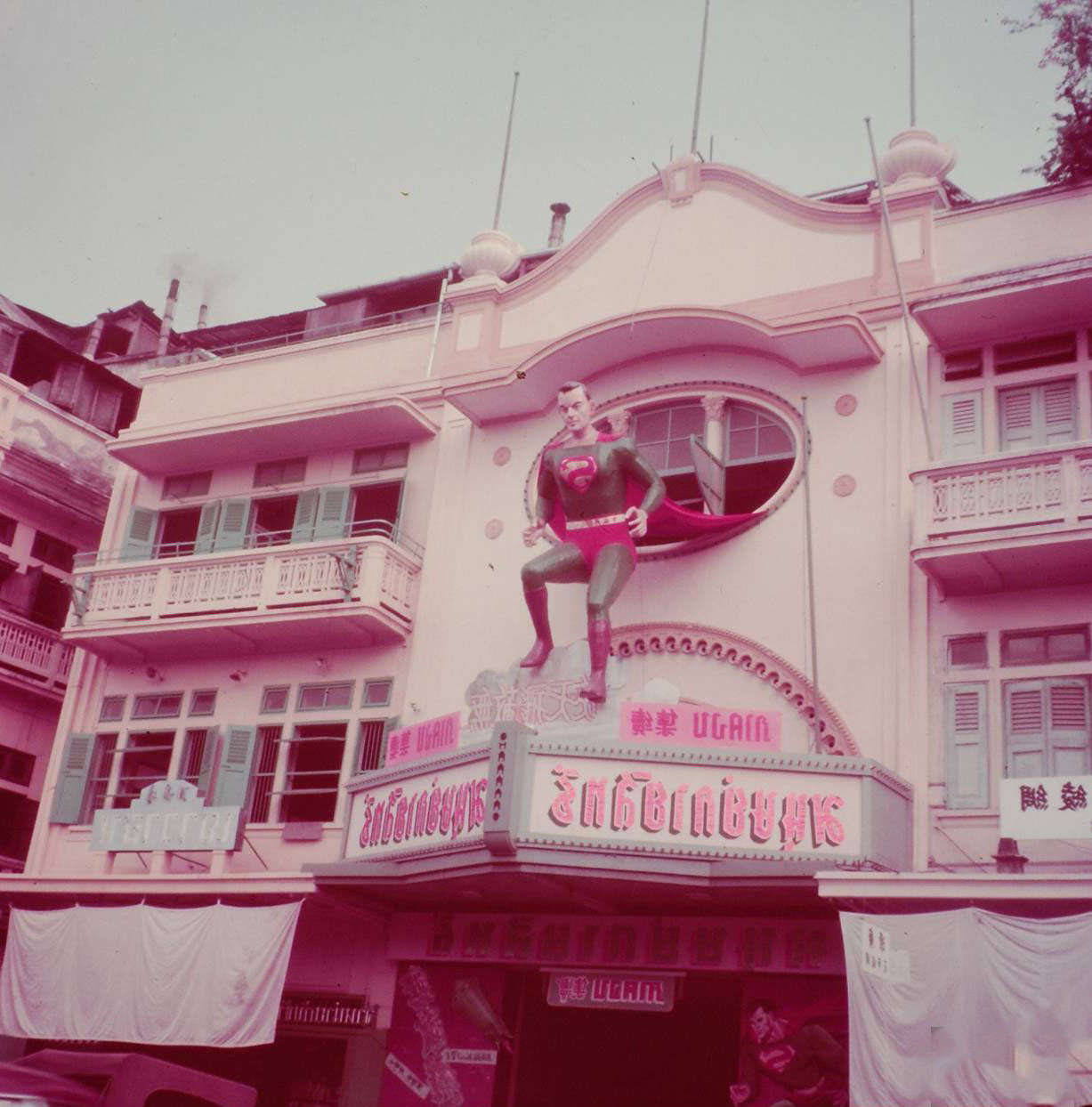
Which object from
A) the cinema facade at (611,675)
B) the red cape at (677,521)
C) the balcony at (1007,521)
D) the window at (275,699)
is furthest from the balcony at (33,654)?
the balcony at (1007,521)

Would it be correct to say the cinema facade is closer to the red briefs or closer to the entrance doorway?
the entrance doorway

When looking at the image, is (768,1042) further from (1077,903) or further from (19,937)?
(19,937)

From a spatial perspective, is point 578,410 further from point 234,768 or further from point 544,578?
point 234,768

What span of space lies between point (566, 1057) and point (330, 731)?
608cm

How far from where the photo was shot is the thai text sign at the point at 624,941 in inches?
682

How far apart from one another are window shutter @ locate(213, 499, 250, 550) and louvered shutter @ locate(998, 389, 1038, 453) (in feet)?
41.7

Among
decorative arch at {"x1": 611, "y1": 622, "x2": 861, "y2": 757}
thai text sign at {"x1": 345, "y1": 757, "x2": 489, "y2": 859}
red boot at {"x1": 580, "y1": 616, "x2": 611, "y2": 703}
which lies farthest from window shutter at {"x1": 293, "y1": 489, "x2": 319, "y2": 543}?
red boot at {"x1": 580, "y1": 616, "x2": 611, "y2": 703}

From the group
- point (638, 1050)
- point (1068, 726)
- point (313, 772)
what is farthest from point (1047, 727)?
point (313, 772)

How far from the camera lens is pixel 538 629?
20.0 m

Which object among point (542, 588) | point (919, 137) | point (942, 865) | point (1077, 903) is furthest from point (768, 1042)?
point (919, 137)

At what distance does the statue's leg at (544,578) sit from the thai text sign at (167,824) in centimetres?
512

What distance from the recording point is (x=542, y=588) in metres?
19.8

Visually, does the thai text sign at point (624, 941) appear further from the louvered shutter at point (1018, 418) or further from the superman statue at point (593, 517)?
the louvered shutter at point (1018, 418)

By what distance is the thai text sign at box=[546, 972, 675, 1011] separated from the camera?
18.1 metres
